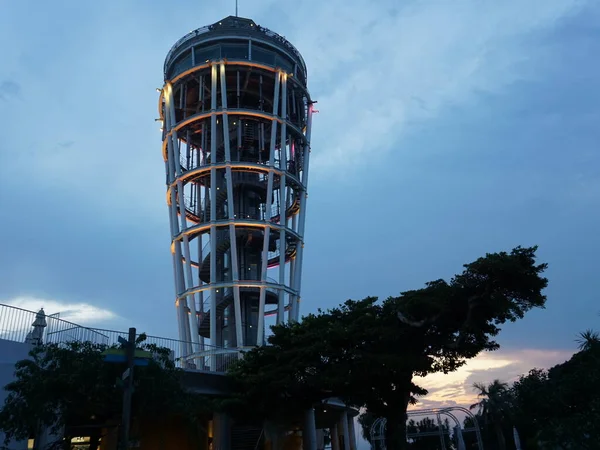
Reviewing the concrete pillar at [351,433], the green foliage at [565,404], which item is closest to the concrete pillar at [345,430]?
the concrete pillar at [351,433]

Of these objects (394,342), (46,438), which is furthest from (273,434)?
(46,438)

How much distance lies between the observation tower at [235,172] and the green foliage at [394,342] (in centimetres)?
1626

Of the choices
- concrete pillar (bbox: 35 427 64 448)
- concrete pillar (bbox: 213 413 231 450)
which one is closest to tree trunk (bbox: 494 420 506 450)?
concrete pillar (bbox: 213 413 231 450)

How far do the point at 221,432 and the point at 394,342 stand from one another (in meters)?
13.3

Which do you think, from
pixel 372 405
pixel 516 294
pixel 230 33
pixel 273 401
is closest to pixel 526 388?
pixel 516 294

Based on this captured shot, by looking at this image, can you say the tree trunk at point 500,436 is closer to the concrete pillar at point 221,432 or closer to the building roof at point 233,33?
the concrete pillar at point 221,432

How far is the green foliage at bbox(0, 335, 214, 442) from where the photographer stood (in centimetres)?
2023

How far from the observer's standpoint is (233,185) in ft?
171

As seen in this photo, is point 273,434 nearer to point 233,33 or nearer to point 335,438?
point 335,438

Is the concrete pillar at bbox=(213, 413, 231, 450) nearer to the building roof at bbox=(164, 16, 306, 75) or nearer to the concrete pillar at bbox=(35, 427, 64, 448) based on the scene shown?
the concrete pillar at bbox=(35, 427, 64, 448)

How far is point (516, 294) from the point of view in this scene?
2627cm

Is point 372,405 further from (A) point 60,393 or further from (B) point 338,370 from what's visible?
(A) point 60,393

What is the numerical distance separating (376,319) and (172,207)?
99.6ft

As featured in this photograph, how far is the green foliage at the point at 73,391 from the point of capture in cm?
2023
